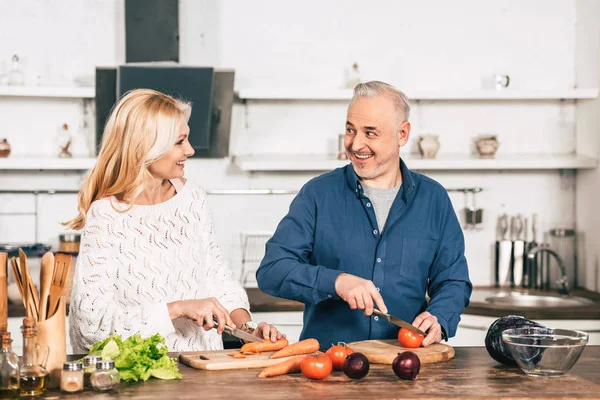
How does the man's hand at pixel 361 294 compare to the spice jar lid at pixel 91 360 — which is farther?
the man's hand at pixel 361 294

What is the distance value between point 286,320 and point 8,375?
2.43 metres

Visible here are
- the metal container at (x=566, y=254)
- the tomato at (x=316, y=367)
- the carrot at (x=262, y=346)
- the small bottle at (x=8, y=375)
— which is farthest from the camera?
the metal container at (x=566, y=254)

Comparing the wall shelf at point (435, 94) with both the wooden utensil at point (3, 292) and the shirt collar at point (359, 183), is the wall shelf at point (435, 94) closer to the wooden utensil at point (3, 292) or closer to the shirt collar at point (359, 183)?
the shirt collar at point (359, 183)

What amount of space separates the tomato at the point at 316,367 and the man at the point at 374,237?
0.52m

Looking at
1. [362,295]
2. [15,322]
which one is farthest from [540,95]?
[15,322]

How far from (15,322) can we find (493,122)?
2.88 metres

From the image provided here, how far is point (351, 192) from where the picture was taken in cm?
293

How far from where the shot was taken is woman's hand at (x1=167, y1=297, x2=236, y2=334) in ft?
8.16

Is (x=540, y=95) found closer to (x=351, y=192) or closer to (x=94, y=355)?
A: (x=351, y=192)

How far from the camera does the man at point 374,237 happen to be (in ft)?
9.24

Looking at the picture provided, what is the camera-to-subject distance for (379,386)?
2189 mm

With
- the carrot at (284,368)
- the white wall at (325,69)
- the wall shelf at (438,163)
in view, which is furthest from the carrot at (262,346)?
the white wall at (325,69)

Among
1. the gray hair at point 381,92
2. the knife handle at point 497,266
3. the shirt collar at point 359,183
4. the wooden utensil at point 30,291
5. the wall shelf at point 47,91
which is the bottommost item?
the knife handle at point 497,266

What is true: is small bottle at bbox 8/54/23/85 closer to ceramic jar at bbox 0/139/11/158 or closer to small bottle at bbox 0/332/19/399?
ceramic jar at bbox 0/139/11/158
